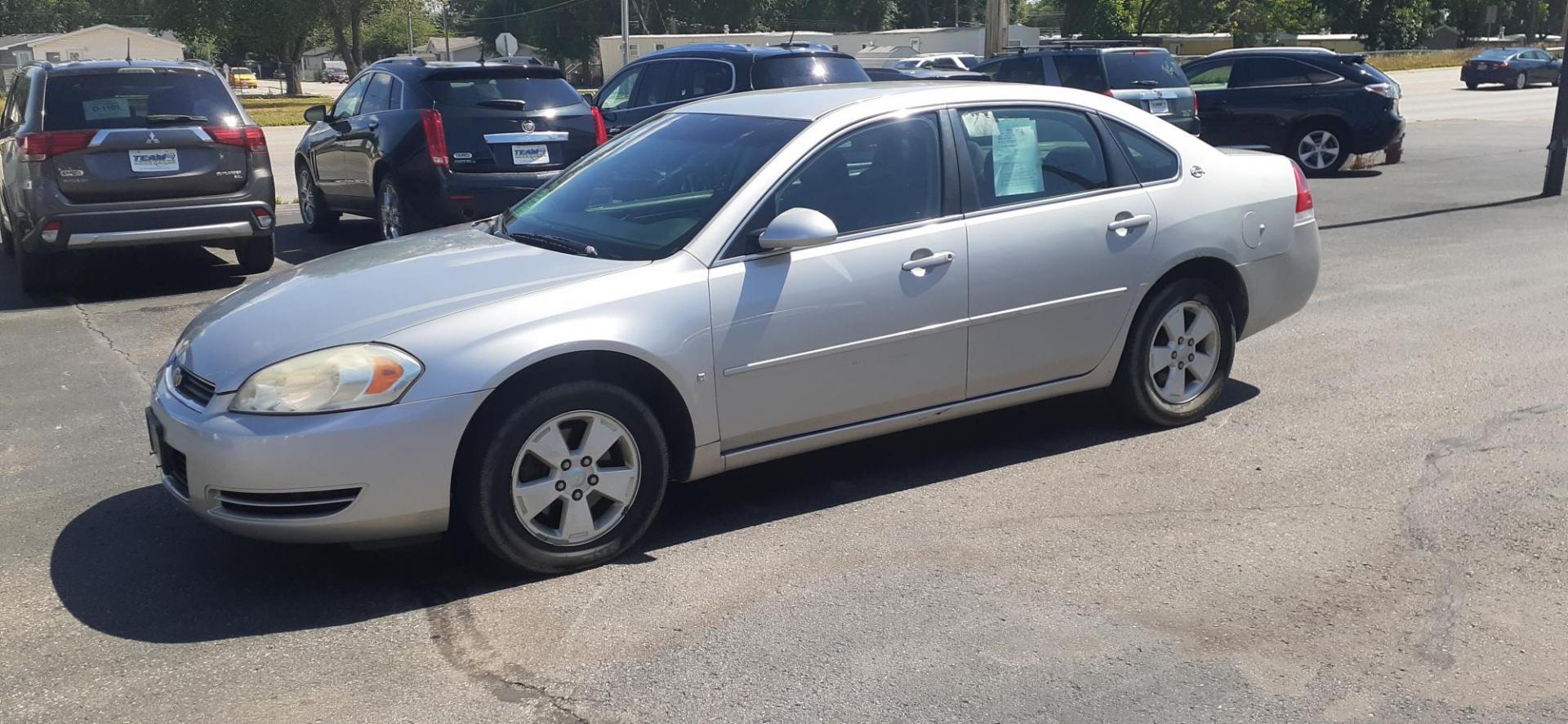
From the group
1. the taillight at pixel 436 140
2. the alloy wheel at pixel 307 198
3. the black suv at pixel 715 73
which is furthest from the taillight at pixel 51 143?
the black suv at pixel 715 73

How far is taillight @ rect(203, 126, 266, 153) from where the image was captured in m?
9.69

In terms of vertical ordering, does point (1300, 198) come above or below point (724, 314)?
above

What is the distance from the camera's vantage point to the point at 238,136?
9.76 meters

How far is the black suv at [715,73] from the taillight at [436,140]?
7.19ft

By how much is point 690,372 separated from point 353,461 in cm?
114

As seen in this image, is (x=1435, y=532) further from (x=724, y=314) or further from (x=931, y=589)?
(x=724, y=314)

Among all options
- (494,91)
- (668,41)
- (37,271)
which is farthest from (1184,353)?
(668,41)

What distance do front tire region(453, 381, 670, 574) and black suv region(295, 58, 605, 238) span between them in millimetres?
6232

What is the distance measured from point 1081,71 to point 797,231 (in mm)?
12894

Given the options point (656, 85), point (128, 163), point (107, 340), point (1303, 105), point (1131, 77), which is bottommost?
point (107, 340)

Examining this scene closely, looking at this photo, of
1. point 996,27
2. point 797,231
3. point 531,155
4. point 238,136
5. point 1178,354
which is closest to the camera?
point 797,231

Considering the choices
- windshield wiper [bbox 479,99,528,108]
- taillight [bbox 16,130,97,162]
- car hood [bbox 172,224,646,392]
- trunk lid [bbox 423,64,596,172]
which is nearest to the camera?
car hood [bbox 172,224,646,392]

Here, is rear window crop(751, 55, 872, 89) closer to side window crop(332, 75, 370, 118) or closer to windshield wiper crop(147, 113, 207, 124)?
side window crop(332, 75, 370, 118)

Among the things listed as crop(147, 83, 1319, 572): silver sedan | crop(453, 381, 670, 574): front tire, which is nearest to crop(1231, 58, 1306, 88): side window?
crop(147, 83, 1319, 572): silver sedan
